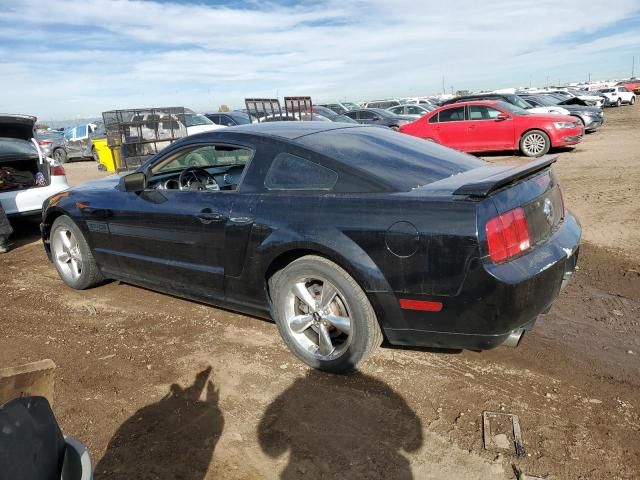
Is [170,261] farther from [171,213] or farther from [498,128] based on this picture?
[498,128]

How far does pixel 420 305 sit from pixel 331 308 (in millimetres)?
616

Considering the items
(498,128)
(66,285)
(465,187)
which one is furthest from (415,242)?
(498,128)

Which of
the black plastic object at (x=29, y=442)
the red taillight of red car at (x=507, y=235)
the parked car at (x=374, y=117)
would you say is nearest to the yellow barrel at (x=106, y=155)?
the parked car at (x=374, y=117)

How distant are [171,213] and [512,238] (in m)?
2.43

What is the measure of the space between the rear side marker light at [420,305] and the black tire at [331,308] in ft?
0.77

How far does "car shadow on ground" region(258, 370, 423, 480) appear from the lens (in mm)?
2391

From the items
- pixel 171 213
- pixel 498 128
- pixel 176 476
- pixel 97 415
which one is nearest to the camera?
pixel 176 476

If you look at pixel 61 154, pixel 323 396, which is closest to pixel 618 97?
pixel 61 154

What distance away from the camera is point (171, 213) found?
3.82m

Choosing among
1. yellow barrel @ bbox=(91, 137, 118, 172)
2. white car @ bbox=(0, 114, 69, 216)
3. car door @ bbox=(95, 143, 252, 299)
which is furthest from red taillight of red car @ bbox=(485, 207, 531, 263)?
yellow barrel @ bbox=(91, 137, 118, 172)

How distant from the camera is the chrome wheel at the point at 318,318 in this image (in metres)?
3.11

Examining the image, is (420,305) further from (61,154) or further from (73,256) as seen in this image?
(61,154)

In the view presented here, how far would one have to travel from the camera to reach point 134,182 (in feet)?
13.1

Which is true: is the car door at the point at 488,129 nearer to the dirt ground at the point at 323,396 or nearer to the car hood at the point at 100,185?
the dirt ground at the point at 323,396
